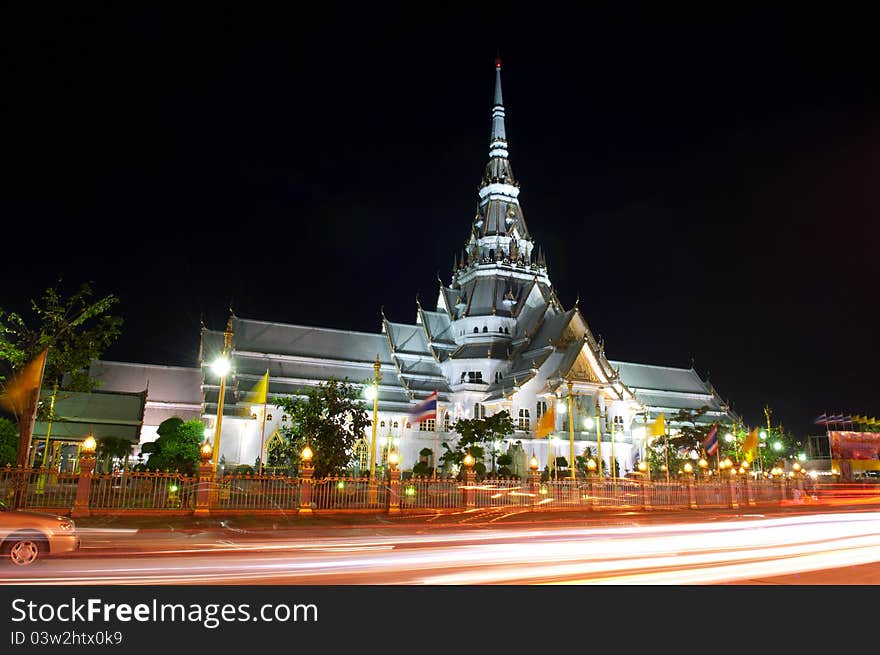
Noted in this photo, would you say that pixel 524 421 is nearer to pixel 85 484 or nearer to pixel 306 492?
pixel 306 492

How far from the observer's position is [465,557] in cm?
1194

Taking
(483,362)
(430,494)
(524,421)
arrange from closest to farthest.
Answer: (430,494) → (524,421) → (483,362)

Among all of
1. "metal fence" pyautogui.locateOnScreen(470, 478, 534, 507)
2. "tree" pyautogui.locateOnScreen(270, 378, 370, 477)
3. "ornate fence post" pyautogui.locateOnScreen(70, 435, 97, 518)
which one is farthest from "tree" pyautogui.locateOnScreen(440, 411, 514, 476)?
"ornate fence post" pyautogui.locateOnScreen(70, 435, 97, 518)

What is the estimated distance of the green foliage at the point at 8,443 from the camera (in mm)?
34287

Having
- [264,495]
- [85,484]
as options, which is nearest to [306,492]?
[264,495]

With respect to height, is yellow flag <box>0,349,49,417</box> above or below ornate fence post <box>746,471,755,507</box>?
above

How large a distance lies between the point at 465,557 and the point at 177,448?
1360 inches

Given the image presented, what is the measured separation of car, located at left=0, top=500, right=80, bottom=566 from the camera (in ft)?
35.5

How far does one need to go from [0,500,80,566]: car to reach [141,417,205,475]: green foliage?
26.6m

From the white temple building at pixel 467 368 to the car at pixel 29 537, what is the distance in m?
40.3

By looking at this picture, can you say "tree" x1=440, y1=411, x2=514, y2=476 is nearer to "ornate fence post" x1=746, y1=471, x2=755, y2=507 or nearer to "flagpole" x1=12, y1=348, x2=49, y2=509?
"ornate fence post" x1=746, y1=471, x2=755, y2=507
